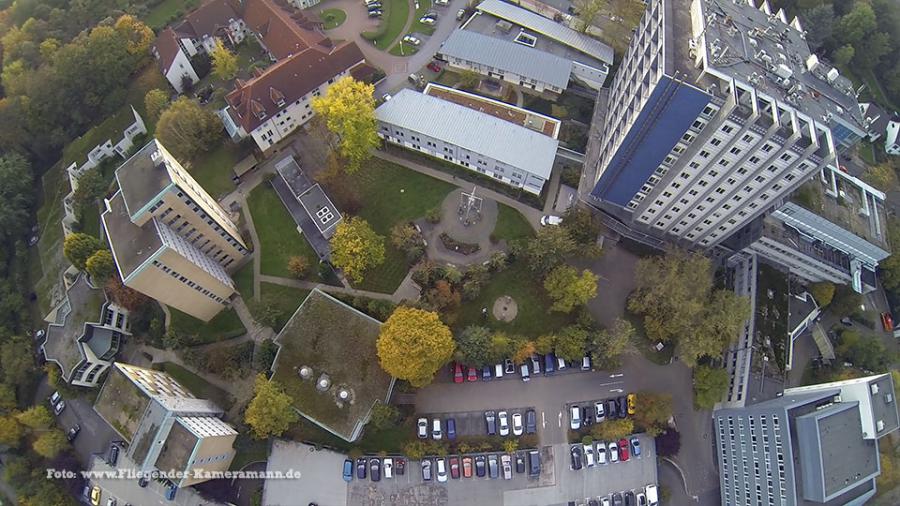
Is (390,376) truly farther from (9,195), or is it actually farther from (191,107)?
(9,195)

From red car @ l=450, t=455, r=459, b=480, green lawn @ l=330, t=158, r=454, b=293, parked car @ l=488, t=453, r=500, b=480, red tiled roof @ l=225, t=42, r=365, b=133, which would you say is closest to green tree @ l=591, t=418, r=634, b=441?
parked car @ l=488, t=453, r=500, b=480

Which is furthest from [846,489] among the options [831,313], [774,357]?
[831,313]

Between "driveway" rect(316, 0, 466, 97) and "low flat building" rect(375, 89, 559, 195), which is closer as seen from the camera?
"low flat building" rect(375, 89, 559, 195)

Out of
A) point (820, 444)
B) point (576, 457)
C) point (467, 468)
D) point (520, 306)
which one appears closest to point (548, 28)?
point (520, 306)

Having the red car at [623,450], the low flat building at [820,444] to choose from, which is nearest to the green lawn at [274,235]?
the red car at [623,450]

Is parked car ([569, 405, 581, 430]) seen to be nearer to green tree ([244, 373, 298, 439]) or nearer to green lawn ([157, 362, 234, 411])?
green tree ([244, 373, 298, 439])

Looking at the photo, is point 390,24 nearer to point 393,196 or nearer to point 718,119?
point 393,196

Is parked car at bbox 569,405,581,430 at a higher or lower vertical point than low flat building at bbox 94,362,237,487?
higher
